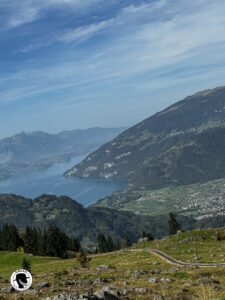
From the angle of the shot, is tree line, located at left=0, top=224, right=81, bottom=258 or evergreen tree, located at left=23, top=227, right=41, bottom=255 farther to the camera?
evergreen tree, located at left=23, top=227, right=41, bottom=255

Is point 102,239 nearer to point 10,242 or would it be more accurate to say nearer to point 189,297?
point 10,242

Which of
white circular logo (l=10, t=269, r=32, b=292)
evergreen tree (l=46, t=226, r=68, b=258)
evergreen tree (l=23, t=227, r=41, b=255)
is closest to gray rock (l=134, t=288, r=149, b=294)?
white circular logo (l=10, t=269, r=32, b=292)

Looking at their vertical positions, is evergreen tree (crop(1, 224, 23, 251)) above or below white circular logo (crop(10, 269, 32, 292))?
below

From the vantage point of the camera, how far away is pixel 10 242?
148875mm

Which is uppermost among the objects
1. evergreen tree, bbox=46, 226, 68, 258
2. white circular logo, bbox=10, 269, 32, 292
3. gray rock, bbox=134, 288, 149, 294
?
white circular logo, bbox=10, 269, 32, 292

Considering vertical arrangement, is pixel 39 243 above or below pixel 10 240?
below

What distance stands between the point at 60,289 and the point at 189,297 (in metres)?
12.1

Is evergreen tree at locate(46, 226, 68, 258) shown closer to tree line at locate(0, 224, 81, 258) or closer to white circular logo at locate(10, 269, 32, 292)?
tree line at locate(0, 224, 81, 258)

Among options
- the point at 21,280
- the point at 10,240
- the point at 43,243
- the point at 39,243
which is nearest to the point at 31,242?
the point at 39,243

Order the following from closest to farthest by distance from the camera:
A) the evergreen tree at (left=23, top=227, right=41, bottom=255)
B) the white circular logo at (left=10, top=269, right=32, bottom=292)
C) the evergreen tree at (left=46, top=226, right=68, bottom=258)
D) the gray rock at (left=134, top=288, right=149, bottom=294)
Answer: the white circular logo at (left=10, top=269, right=32, bottom=292) < the gray rock at (left=134, top=288, right=149, bottom=294) < the evergreen tree at (left=46, top=226, right=68, bottom=258) < the evergreen tree at (left=23, top=227, right=41, bottom=255)

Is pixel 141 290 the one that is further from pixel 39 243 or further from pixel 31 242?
pixel 31 242

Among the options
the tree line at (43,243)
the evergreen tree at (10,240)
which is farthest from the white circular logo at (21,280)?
the evergreen tree at (10,240)

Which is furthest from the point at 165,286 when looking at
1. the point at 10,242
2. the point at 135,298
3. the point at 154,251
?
the point at 10,242

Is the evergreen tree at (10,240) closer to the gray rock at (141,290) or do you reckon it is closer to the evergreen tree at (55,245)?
the evergreen tree at (55,245)
